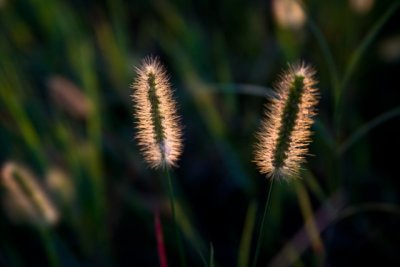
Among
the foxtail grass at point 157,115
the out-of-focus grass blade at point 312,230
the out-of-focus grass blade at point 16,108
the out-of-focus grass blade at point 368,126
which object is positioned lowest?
the out-of-focus grass blade at point 312,230

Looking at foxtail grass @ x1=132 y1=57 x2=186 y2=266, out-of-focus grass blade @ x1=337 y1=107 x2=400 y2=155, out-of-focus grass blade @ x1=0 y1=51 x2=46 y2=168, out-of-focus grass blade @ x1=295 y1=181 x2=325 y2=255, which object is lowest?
out-of-focus grass blade @ x1=295 y1=181 x2=325 y2=255

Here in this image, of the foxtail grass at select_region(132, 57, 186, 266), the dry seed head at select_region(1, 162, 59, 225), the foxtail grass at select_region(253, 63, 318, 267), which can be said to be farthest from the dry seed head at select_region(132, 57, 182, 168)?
the dry seed head at select_region(1, 162, 59, 225)

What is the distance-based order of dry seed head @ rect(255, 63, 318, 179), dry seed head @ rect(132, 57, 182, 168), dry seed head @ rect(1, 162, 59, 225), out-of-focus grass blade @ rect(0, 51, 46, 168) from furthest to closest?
out-of-focus grass blade @ rect(0, 51, 46, 168) < dry seed head @ rect(1, 162, 59, 225) < dry seed head @ rect(132, 57, 182, 168) < dry seed head @ rect(255, 63, 318, 179)

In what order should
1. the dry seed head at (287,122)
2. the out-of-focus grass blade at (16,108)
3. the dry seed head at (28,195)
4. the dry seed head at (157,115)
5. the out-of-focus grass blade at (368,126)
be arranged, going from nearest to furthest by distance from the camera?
A: 1. the dry seed head at (287,122)
2. the dry seed head at (157,115)
3. the dry seed head at (28,195)
4. the out-of-focus grass blade at (368,126)
5. the out-of-focus grass blade at (16,108)

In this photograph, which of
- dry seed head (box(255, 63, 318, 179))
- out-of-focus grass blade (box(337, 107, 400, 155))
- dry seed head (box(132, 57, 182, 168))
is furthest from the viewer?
out-of-focus grass blade (box(337, 107, 400, 155))

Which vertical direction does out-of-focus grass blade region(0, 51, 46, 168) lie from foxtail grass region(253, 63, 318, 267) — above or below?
above

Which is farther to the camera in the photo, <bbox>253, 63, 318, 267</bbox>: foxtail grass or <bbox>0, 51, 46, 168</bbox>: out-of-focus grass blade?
<bbox>0, 51, 46, 168</bbox>: out-of-focus grass blade

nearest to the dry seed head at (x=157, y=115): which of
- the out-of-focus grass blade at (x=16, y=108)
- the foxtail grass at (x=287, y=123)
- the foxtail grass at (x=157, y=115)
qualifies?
the foxtail grass at (x=157, y=115)

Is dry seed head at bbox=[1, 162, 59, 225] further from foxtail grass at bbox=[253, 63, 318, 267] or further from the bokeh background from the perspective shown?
foxtail grass at bbox=[253, 63, 318, 267]

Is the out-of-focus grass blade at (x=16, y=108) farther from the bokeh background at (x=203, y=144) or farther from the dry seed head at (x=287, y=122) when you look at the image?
the dry seed head at (x=287, y=122)
